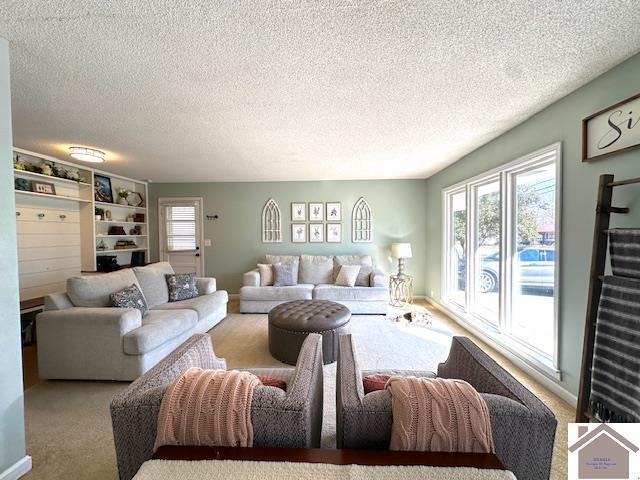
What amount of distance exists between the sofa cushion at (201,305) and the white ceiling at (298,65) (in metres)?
1.94

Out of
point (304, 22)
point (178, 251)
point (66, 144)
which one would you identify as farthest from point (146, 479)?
point (178, 251)

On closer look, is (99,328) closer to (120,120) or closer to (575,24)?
(120,120)

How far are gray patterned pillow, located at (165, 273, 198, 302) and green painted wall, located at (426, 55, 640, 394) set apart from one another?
13.2 feet

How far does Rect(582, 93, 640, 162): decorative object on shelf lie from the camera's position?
1587 millimetres

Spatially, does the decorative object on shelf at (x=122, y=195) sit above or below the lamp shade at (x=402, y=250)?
above

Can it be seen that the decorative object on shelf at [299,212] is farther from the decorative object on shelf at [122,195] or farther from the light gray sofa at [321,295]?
the decorative object on shelf at [122,195]

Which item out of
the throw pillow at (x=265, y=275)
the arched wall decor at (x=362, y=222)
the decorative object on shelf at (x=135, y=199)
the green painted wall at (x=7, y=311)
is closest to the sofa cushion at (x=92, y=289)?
the green painted wall at (x=7, y=311)

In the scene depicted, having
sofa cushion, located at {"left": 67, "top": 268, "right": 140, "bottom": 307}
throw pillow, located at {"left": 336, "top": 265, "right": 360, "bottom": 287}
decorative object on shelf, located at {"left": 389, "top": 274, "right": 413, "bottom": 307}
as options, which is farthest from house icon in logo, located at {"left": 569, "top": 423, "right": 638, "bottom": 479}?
decorative object on shelf, located at {"left": 389, "top": 274, "right": 413, "bottom": 307}

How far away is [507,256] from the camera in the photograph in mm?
2842

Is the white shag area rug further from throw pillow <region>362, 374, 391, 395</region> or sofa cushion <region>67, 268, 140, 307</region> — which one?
sofa cushion <region>67, 268, 140, 307</region>

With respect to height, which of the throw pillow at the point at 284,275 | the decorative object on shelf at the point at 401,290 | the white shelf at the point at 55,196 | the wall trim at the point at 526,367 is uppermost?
the white shelf at the point at 55,196

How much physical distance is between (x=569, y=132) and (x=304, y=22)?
7.01ft

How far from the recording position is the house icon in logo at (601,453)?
1034mm

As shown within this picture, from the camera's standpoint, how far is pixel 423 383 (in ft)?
3.13
